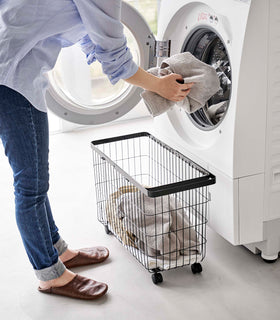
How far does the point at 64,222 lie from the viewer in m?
2.28

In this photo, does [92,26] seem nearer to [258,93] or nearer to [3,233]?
[258,93]

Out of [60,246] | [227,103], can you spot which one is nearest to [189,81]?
[227,103]

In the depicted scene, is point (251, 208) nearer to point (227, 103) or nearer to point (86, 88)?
point (227, 103)

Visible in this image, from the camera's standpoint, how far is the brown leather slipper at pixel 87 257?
6.43 ft

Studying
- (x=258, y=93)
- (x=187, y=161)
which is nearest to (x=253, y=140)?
(x=258, y=93)

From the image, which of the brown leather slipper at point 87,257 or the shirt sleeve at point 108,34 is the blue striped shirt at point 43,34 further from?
the brown leather slipper at point 87,257

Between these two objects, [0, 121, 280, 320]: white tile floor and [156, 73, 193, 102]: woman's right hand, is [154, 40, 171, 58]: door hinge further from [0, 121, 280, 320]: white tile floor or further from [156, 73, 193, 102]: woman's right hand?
[0, 121, 280, 320]: white tile floor

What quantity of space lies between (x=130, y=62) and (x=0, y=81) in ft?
1.22

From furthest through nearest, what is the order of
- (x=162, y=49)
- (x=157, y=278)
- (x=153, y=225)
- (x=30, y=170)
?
1. (x=162, y=49)
2. (x=153, y=225)
3. (x=157, y=278)
4. (x=30, y=170)

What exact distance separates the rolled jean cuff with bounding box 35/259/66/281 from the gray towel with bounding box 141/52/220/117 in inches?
23.2

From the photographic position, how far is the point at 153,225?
1932 mm

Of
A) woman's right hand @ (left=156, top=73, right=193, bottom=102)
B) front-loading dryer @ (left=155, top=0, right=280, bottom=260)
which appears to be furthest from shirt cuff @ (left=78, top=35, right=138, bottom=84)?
front-loading dryer @ (left=155, top=0, right=280, bottom=260)

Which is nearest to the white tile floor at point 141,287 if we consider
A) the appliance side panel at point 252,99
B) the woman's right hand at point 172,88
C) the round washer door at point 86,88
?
the appliance side panel at point 252,99

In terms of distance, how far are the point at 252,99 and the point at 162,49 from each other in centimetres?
50
